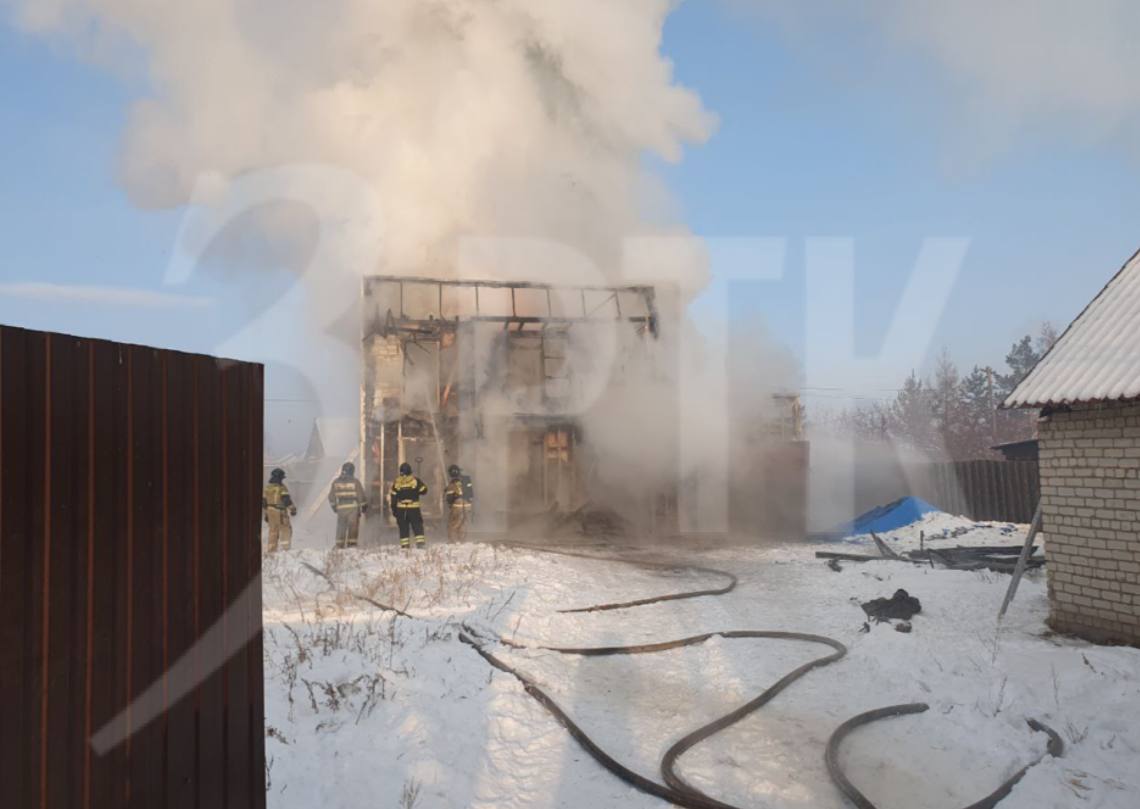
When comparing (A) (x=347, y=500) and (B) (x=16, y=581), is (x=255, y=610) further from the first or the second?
(A) (x=347, y=500)

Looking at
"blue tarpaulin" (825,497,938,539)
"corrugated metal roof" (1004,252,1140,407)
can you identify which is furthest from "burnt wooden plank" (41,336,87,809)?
"blue tarpaulin" (825,497,938,539)

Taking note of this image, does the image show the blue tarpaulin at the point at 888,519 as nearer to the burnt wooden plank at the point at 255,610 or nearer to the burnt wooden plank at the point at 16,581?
the burnt wooden plank at the point at 255,610

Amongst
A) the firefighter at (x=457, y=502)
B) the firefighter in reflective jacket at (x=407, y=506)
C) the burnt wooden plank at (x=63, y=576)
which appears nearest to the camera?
the burnt wooden plank at (x=63, y=576)

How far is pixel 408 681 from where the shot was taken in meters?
5.33

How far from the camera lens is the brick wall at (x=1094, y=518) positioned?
260 inches

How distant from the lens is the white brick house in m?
6.59

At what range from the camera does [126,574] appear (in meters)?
2.57

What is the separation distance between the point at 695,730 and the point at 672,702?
645mm

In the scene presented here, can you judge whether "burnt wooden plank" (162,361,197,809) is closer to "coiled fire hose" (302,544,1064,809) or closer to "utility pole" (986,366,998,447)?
"coiled fire hose" (302,544,1064,809)

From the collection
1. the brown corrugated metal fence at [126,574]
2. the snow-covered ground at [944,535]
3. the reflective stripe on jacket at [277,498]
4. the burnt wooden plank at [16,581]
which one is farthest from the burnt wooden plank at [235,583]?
the snow-covered ground at [944,535]

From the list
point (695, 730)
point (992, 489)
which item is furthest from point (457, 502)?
point (992, 489)

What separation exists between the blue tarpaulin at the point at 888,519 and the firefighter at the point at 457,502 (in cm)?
788

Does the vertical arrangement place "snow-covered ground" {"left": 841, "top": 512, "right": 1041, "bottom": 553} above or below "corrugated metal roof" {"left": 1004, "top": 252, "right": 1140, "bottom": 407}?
below

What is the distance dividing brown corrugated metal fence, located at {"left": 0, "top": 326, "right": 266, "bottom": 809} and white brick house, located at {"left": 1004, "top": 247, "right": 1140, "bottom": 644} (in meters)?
7.15
